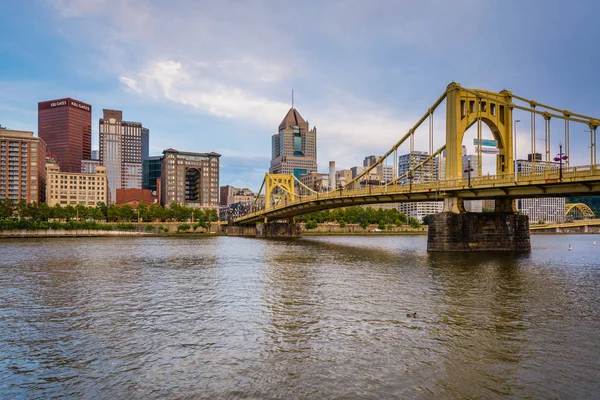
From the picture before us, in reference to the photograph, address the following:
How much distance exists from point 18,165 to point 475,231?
614 ft

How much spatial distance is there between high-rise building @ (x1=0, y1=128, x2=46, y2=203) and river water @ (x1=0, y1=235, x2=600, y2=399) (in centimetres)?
17839

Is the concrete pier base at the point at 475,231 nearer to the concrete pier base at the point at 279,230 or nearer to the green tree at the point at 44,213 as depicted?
the concrete pier base at the point at 279,230

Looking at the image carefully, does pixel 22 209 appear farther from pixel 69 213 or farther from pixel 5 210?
pixel 69 213

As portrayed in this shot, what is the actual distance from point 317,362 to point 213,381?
3441 millimetres

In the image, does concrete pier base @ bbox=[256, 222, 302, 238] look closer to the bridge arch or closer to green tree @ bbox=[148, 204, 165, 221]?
green tree @ bbox=[148, 204, 165, 221]

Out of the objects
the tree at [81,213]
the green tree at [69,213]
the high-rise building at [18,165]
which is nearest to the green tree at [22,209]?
the green tree at [69,213]

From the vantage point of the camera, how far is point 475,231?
2216 inches

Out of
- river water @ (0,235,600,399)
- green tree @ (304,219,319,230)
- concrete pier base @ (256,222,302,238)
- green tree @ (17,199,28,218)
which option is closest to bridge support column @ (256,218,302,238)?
concrete pier base @ (256,222,302,238)

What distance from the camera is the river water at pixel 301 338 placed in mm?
12859

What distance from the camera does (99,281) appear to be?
32.9 m

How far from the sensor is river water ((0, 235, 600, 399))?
1286cm

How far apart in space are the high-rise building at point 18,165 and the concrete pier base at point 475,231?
181106 mm

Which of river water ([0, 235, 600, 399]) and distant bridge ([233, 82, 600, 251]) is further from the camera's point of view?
distant bridge ([233, 82, 600, 251])

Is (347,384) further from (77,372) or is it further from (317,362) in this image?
(77,372)
